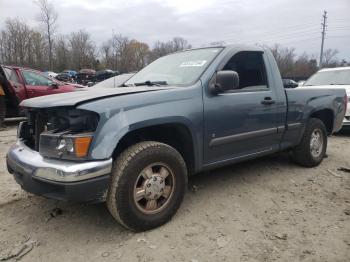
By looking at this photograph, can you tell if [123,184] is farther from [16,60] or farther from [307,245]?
[16,60]

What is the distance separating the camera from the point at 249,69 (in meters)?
4.33

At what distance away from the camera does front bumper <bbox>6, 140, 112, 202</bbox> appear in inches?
106

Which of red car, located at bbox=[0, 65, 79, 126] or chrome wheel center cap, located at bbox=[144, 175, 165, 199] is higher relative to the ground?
red car, located at bbox=[0, 65, 79, 126]

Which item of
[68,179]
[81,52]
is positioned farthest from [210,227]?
[81,52]

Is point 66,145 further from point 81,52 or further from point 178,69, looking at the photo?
point 81,52

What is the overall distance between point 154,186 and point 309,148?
9.44 feet

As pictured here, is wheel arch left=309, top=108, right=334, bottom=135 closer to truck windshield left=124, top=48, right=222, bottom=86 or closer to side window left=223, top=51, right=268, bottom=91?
side window left=223, top=51, right=268, bottom=91

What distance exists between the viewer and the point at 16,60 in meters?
52.9

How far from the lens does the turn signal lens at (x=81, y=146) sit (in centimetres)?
275

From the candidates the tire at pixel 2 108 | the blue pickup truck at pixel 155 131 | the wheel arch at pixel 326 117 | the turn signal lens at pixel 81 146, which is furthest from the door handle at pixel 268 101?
the tire at pixel 2 108

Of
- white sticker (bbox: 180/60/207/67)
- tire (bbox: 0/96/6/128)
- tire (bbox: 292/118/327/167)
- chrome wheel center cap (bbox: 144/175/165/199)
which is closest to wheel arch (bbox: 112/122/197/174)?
chrome wheel center cap (bbox: 144/175/165/199)

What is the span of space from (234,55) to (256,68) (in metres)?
0.48

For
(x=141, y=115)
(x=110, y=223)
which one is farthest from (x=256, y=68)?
(x=110, y=223)

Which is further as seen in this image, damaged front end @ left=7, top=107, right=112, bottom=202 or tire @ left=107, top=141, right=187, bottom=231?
tire @ left=107, top=141, right=187, bottom=231
